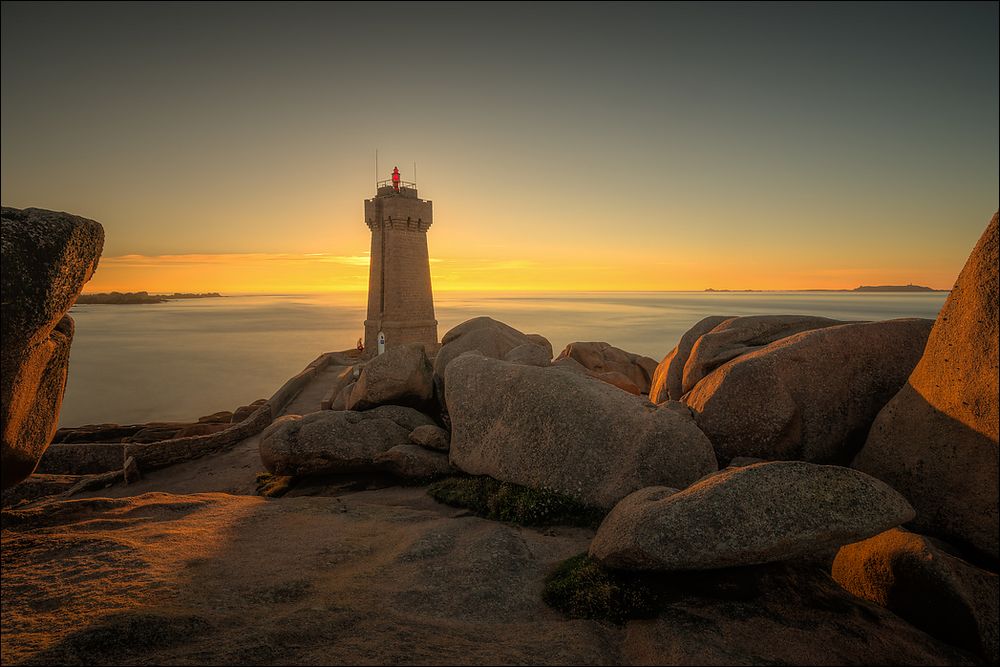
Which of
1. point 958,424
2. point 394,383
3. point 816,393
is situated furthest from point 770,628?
point 394,383

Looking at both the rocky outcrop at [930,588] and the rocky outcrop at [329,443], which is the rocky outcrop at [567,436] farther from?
the rocky outcrop at [930,588]

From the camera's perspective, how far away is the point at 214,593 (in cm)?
608

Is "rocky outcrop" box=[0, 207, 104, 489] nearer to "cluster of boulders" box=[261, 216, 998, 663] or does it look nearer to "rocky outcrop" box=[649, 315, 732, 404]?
"cluster of boulders" box=[261, 216, 998, 663]

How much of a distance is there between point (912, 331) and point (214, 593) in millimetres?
13920

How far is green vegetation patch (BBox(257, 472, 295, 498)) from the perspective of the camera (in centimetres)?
1244

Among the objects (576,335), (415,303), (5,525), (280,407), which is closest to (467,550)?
(5,525)

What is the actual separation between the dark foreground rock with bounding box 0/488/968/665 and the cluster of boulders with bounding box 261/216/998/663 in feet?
2.40

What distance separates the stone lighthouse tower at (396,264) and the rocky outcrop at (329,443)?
1917cm

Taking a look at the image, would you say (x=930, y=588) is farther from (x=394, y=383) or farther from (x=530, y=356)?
(x=394, y=383)

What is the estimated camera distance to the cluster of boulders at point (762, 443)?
5.98 metres

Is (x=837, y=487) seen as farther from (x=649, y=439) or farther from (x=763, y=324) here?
(x=763, y=324)

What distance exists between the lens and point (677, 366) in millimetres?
14094

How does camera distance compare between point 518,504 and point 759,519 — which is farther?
point 518,504

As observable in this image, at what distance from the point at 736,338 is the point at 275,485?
44.3 feet
